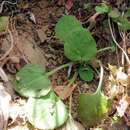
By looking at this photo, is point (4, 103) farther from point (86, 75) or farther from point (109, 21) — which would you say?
point (109, 21)

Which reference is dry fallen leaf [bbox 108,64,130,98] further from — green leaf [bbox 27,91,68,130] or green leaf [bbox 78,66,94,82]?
green leaf [bbox 27,91,68,130]

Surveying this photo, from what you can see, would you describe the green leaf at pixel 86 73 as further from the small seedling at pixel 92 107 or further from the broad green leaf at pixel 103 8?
the broad green leaf at pixel 103 8

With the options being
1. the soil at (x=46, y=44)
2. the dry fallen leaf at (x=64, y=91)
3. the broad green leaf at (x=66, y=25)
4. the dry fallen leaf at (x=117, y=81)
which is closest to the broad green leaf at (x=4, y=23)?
the soil at (x=46, y=44)

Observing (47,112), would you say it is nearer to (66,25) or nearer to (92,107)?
(92,107)

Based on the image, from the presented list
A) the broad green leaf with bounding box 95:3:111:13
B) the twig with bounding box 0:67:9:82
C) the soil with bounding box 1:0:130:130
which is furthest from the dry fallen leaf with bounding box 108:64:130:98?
the twig with bounding box 0:67:9:82

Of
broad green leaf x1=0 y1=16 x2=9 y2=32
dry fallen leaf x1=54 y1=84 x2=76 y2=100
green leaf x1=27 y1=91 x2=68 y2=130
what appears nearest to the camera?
green leaf x1=27 y1=91 x2=68 y2=130

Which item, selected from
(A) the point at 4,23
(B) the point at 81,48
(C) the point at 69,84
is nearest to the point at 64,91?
(C) the point at 69,84

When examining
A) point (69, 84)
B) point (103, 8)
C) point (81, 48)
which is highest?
point (103, 8)
